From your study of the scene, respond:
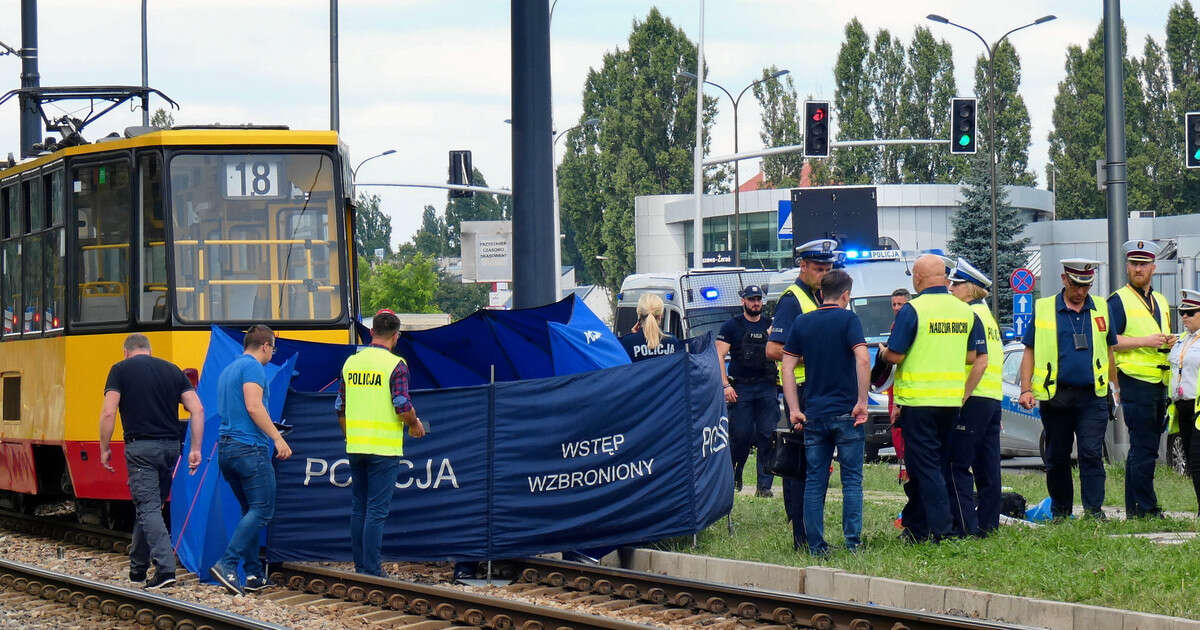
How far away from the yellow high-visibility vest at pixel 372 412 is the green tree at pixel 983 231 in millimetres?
54830

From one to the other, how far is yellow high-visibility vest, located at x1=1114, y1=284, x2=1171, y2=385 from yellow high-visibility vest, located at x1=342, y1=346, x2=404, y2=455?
540 centimetres

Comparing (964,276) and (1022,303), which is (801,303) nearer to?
(964,276)

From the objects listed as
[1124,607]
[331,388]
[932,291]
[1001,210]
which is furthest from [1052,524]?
[1001,210]

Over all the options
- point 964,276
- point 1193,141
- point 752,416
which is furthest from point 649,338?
point 1193,141

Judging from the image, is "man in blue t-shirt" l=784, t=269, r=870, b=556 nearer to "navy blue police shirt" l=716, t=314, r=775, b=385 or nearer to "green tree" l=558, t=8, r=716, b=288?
"navy blue police shirt" l=716, t=314, r=775, b=385

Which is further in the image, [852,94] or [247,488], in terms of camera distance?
[852,94]

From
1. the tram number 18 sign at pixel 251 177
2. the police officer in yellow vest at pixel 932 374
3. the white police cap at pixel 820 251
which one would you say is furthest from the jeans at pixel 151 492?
the police officer in yellow vest at pixel 932 374

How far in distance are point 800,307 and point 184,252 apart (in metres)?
5.09

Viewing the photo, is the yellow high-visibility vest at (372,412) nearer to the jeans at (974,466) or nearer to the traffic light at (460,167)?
the jeans at (974,466)

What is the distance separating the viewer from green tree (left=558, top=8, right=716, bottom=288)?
7294 centimetres

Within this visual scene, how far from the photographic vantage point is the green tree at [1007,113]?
233 ft

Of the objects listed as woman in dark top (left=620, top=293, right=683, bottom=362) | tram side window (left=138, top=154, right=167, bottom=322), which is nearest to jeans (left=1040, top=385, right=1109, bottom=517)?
woman in dark top (left=620, top=293, right=683, bottom=362)

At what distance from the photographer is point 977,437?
10.5 metres

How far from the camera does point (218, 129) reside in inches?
510
